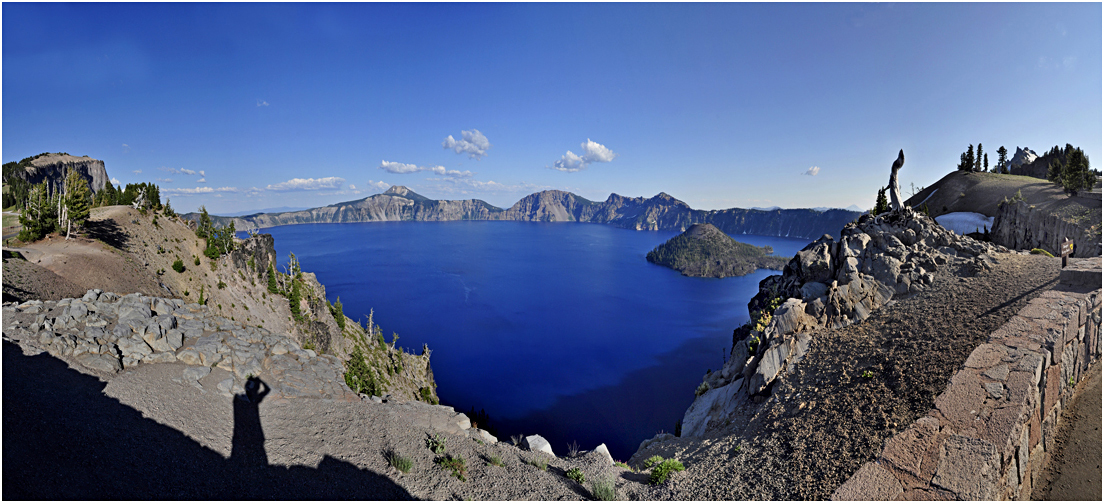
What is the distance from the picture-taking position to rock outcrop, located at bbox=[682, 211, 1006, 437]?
13782 mm

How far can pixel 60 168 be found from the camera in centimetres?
9644

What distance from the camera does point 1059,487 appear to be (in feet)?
24.5

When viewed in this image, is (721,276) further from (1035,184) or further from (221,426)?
(221,426)

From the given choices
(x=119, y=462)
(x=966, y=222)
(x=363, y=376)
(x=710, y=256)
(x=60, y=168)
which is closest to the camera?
(x=119, y=462)

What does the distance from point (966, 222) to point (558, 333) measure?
6134cm

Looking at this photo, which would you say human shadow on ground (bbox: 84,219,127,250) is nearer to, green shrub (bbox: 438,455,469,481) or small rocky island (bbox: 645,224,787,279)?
green shrub (bbox: 438,455,469,481)

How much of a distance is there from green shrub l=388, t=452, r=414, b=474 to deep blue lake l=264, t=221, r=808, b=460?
132 ft

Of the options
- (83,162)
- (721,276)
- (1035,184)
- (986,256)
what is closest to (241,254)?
(986,256)

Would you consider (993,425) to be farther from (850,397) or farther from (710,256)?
(710,256)

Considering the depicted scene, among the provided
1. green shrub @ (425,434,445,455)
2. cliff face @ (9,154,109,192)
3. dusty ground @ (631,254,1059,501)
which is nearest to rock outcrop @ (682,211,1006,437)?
dusty ground @ (631,254,1059,501)

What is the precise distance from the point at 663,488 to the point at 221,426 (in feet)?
36.3

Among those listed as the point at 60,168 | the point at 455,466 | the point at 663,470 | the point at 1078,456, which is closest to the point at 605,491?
the point at 663,470

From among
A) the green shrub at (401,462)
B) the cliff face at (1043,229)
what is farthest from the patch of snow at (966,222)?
the green shrub at (401,462)

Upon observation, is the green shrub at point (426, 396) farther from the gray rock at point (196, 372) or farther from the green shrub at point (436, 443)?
the green shrub at point (436, 443)
